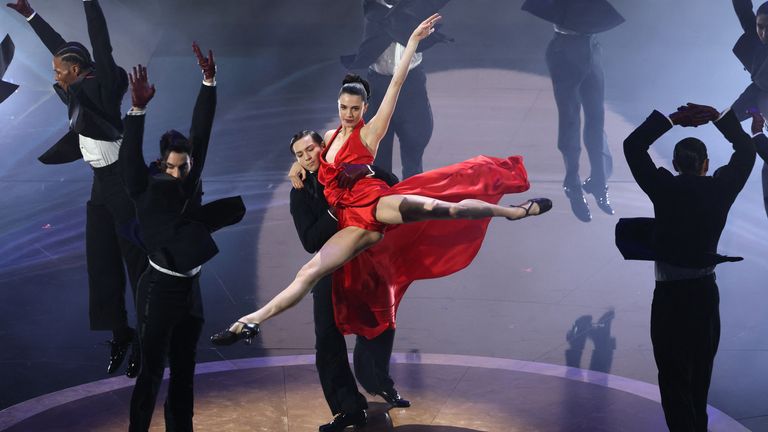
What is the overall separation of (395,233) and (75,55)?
2.07m

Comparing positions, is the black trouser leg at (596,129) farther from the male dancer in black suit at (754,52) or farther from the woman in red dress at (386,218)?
the woman in red dress at (386,218)

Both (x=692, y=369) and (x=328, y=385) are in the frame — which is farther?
(x=328, y=385)

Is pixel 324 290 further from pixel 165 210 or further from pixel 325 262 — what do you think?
pixel 165 210

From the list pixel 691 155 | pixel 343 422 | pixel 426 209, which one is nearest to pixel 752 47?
pixel 691 155

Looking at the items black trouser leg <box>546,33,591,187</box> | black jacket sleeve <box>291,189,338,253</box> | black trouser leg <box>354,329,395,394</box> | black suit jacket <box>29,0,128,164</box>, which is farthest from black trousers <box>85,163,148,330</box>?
black trouser leg <box>546,33,591,187</box>

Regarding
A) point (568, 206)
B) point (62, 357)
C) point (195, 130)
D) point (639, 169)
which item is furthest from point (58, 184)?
point (639, 169)

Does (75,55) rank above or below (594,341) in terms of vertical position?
above

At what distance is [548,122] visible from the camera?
38.8ft

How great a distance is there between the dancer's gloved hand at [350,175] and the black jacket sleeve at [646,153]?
52.6 inches

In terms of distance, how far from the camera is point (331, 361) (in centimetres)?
607

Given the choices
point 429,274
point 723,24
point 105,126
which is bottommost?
point 429,274

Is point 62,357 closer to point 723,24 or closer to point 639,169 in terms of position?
point 639,169

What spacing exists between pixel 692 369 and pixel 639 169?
1.01 metres

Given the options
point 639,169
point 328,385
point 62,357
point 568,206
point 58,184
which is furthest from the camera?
point 58,184
